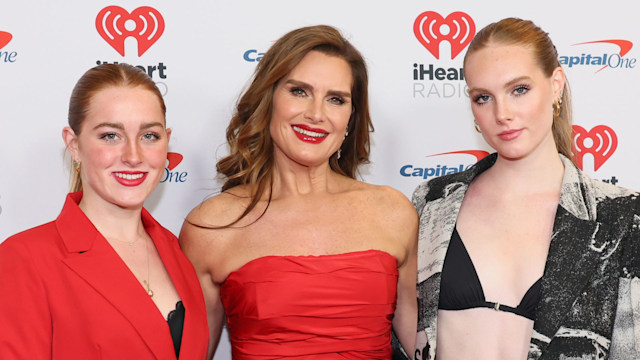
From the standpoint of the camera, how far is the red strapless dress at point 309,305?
232 centimetres

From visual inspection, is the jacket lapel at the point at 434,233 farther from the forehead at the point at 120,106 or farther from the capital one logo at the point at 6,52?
the capital one logo at the point at 6,52

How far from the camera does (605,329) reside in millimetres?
2031

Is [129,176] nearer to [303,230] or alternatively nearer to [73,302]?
[73,302]

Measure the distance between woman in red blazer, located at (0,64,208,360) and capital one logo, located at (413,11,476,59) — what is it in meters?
1.36

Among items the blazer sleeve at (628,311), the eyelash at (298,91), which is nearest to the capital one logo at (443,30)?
the eyelash at (298,91)

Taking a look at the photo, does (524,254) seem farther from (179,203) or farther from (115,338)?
(179,203)

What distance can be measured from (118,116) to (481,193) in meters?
1.20

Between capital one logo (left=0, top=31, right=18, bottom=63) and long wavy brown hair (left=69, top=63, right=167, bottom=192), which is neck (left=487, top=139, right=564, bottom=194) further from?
capital one logo (left=0, top=31, right=18, bottom=63)

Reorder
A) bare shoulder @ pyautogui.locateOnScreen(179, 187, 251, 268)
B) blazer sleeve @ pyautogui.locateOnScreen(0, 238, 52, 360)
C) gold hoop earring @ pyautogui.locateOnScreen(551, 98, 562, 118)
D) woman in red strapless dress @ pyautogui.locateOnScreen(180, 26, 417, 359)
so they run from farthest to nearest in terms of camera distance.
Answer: bare shoulder @ pyautogui.locateOnScreen(179, 187, 251, 268) < woman in red strapless dress @ pyautogui.locateOnScreen(180, 26, 417, 359) < gold hoop earring @ pyautogui.locateOnScreen(551, 98, 562, 118) < blazer sleeve @ pyautogui.locateOnScreen(0, 238, 52, 360)

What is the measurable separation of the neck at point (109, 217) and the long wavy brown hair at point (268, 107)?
46 centimetres

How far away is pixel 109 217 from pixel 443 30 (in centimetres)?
170

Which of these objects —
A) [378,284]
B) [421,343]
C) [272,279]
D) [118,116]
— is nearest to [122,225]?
[118,116]

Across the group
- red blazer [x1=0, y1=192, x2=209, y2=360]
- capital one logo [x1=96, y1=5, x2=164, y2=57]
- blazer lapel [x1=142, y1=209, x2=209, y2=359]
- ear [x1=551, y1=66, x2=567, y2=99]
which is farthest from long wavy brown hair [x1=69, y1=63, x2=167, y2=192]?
ear [x1=551, y1=66, x2=567, y2=99]

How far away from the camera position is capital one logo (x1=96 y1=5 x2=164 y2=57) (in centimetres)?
293
